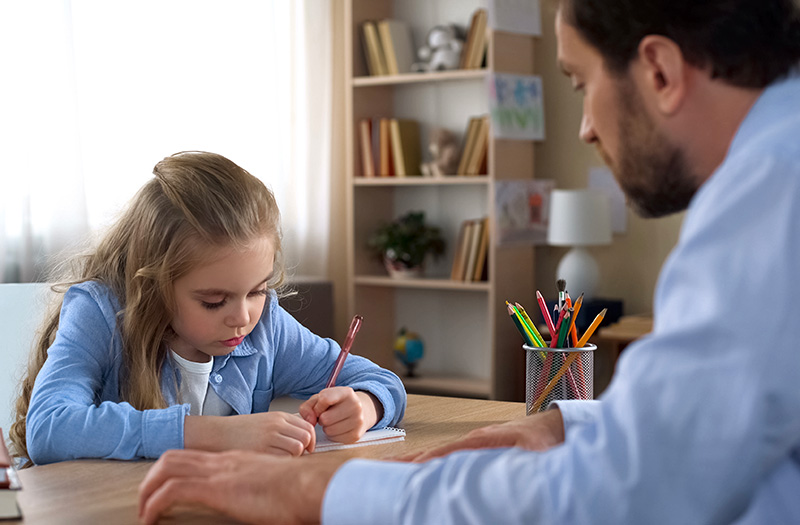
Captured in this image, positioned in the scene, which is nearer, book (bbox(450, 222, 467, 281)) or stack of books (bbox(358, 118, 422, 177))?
book (bbox(450, 222, 467, 281))

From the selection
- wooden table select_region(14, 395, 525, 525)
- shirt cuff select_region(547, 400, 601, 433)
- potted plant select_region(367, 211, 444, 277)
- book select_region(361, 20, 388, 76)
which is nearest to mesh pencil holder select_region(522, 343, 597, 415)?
wooden table select_region(14, 395, 525, 525)

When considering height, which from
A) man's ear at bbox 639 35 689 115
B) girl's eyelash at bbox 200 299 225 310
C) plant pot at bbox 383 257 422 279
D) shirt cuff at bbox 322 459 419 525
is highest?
man's ear at bbox 639 35 689 115

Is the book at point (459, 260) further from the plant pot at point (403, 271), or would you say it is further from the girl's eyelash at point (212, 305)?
the girl's eyelash at point (212, 305)

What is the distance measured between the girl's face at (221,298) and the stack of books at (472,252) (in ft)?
8.97

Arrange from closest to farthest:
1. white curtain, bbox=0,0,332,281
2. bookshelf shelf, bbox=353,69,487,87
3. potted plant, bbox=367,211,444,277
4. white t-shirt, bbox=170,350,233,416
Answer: white t-shirt, bbox=170,350,233,416 → white curtain, bbox=0,0,332,281 → bookshelf shelf, bbox=353,69,487,87 → potted plant, bbox=367,211,444,277

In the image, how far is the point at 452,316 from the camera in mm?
4449

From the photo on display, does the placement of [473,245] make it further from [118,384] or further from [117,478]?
[117,478]

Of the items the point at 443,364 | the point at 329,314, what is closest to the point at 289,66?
the point at 329,314

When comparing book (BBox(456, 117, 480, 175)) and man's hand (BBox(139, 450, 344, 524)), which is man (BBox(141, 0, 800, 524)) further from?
book (BBox(456, 117, 480, 175))

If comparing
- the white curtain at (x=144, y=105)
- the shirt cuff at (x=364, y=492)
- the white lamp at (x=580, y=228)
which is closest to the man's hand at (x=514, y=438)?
the shirt cuff at (x=364, y=492)

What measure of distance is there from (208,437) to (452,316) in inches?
134

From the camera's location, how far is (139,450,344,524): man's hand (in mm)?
752

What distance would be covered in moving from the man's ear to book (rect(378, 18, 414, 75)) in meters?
3.60

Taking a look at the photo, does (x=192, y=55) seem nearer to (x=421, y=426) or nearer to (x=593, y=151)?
(x=593, y=151)
